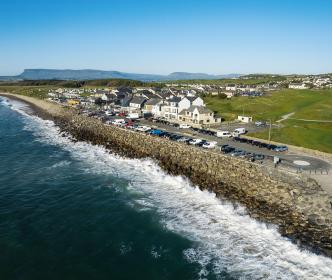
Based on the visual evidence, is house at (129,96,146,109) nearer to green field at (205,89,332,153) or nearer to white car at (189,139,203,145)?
green field at (205,89,332,153)

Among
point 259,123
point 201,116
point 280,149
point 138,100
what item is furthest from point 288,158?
point 138,100

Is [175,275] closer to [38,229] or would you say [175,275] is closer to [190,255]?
[190,255]

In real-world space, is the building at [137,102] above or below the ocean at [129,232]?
above

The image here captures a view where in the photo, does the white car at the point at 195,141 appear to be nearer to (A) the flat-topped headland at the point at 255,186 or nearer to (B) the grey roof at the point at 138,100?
(A) the flat-topped headland at the point at 255,186

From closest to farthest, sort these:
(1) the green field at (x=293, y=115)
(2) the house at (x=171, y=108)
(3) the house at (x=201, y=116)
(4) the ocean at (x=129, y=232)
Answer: (4) the ocean at (x=129, y=232)
(1) the green field at (x=293, y=115)
(3) the house at (x=201, y=116)
(2) the house at (x=171, y=108)

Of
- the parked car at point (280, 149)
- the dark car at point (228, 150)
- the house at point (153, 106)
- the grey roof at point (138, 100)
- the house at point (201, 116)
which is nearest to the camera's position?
the dark car at point (228, 150)

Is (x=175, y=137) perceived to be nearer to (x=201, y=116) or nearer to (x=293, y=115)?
(x=201, y=116)

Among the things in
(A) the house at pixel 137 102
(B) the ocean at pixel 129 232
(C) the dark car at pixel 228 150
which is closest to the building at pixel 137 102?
(A) the house at pixel 137 102

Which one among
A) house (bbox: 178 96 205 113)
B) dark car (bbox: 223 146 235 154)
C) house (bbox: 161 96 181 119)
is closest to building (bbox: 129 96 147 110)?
house (bbox: 161 96 181 119)

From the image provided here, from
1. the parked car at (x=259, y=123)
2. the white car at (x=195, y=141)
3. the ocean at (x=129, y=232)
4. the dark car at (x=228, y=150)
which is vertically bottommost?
the ocean at (x=129, y=232)
